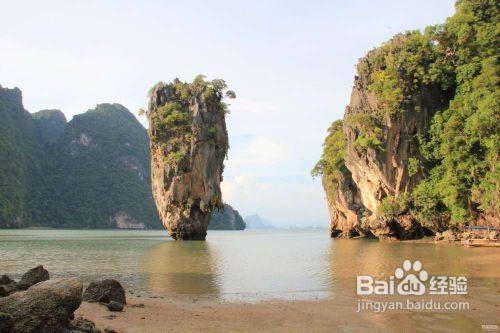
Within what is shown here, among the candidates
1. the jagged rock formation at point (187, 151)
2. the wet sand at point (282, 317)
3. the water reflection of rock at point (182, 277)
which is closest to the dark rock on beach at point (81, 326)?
the wet sand at point (282, 317)

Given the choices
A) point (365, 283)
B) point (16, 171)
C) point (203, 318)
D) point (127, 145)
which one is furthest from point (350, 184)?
point (127, 145)

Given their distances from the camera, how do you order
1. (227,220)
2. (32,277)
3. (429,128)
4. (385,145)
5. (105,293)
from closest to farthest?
(105,293) → (32,277) → (429,128) → (385,145) → (227,220)

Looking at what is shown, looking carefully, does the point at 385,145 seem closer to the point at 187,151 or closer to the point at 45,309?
the point at 187,151

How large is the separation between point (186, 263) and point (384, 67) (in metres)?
25.5

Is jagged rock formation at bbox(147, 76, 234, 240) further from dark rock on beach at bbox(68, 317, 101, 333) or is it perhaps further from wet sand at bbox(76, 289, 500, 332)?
dark rock on beach at bbox(68, 317, 101, 333)

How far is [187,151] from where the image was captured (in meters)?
42.1

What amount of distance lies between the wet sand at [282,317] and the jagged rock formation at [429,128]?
21564 mm

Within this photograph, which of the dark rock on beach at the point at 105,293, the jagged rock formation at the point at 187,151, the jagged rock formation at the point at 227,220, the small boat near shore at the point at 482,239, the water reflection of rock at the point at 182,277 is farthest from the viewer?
the jagged rock formation at the point at 227,220

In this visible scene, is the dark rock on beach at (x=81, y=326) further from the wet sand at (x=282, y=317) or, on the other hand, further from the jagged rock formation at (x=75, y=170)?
the jagged rock formation at (x=75, y=170)

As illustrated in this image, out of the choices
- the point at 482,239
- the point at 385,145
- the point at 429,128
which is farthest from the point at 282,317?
the point at 429,128

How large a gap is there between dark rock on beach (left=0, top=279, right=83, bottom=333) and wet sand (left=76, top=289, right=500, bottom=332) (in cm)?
112

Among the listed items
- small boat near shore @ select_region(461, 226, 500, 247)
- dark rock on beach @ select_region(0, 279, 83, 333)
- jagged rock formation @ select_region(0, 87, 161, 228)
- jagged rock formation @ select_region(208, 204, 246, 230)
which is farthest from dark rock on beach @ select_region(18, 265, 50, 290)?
jagged rock formation @ select_region(208, 204, 246, 230)

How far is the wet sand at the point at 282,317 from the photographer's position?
25.0ft

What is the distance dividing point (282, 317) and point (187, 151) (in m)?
34.5
